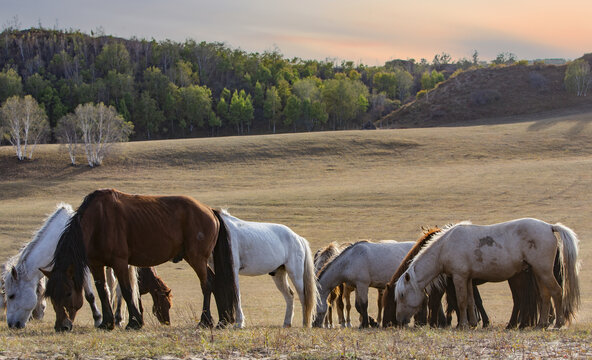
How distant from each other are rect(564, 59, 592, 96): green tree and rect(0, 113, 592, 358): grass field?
2470 centimetres

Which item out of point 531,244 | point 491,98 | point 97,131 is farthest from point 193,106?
point 531,244

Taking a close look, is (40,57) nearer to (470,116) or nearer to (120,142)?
(120,142)

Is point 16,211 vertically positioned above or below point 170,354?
below

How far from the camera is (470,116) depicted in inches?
3386

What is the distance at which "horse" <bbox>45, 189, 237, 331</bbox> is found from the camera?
8094 millimetres

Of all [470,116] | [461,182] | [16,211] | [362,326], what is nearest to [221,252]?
[362,326]

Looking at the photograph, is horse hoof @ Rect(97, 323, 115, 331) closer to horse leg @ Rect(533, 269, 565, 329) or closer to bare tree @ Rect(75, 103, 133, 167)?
horse leg @ Rect(533, 269, 565, 329)

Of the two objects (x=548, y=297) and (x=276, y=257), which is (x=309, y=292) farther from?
(x=548, y=297)

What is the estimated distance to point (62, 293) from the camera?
8109mm

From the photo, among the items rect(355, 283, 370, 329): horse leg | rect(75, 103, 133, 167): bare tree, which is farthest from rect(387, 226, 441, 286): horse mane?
rect(75, 103, 133, 167): bare tree

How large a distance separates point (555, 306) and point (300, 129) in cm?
8861

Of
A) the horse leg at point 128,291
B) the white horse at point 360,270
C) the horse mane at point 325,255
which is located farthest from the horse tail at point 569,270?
the horse leg at point 128,291

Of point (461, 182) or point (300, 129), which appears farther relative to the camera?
point (300, 129)

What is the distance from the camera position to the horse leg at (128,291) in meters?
8.45
